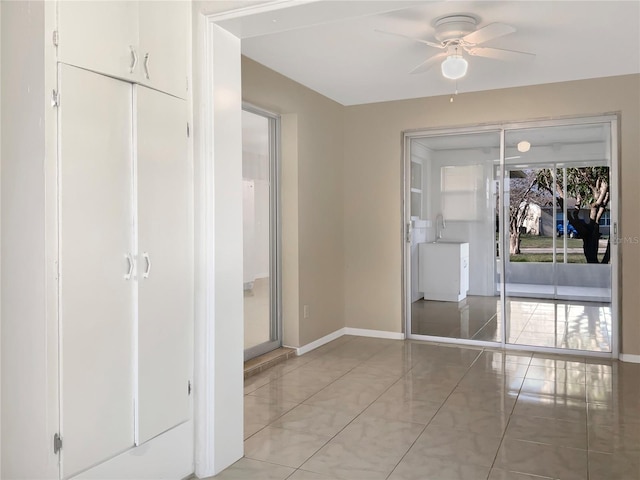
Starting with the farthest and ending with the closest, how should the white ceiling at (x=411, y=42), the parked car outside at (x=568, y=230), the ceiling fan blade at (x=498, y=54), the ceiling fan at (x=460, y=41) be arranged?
the parked car outside at (x=568, y=230) → the ceiling fan blade at (x=498, y=54) → the ceiling fan at (x=460, y=41) → the white ceiling at (x=411, y=42)

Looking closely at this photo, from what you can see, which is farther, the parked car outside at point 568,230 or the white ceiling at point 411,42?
the parked car outside at point 568,230

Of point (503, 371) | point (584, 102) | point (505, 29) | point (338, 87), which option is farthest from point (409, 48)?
point (503, 371)

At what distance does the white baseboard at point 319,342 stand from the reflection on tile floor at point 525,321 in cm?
78

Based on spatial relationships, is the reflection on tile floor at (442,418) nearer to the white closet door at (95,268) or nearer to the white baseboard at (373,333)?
the white baseboard at (373,333)

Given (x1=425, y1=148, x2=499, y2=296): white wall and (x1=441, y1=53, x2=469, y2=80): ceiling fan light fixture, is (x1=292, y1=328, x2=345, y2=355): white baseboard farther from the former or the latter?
(x1=441, y1=53, x2=469, y2=80): ceiling fan light fixture

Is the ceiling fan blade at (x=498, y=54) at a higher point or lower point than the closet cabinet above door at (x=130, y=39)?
higher

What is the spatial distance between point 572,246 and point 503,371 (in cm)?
142

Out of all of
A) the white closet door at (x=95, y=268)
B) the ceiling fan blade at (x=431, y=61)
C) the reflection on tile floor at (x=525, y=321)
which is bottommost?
the reflection on tile floor at (x=525, y=321)

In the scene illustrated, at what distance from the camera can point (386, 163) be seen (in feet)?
18.4

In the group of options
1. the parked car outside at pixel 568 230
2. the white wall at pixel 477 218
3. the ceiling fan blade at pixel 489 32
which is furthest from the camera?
the white wall at pixel 477 218

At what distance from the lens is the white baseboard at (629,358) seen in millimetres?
4602

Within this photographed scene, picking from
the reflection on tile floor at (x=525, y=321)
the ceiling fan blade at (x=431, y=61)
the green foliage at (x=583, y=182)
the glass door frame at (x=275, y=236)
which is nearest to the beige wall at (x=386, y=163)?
the reflection on tile floor at (x=525, y=321)

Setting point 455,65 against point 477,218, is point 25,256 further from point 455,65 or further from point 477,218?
point 477,218

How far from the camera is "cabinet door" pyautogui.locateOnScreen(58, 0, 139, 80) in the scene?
193cm
